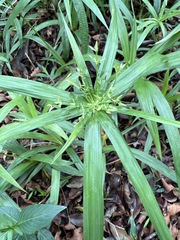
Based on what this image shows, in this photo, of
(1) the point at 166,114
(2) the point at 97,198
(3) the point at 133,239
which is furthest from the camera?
(3) the point at 133,239

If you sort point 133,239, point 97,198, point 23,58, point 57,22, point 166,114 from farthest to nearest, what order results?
point 23,58 < point 57,22 < point 133,239 < point 166,114 < point 97,198

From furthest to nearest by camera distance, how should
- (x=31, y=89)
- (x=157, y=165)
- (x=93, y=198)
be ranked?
(x=157, y=165) → (x=31, y=89) → (x=93, y=198)

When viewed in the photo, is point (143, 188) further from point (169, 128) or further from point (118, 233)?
point (118, 233)

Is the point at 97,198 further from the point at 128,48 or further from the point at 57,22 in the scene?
the point at 57,22

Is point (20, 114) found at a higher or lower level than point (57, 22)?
lower

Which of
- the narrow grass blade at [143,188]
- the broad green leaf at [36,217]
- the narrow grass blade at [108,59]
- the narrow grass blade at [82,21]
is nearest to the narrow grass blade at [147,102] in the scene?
the narrow grass blade at [108,59]

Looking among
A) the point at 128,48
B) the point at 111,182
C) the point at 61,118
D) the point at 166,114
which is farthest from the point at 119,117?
the point at 61,118

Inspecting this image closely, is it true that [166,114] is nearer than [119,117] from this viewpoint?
Result: Yes

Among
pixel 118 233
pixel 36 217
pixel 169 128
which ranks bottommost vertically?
pixel 118 233

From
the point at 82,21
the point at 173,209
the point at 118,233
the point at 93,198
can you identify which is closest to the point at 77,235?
the point at 118,233
